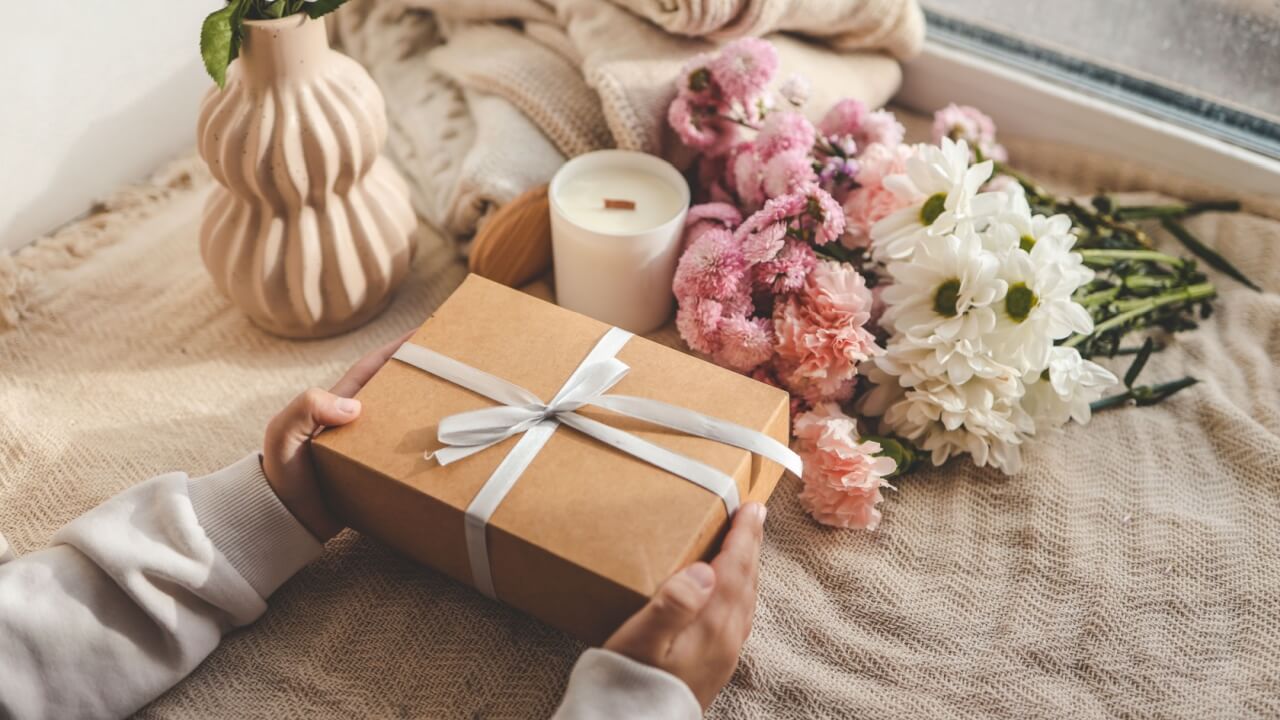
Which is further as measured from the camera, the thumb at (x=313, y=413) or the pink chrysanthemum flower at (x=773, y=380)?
the pink chrysanthemum flower at (x=773, y=380)

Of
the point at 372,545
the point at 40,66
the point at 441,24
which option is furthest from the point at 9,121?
the point at 372,545

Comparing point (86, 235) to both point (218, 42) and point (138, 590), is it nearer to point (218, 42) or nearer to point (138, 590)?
point (218, 42)

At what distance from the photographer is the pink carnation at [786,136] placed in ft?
2.99

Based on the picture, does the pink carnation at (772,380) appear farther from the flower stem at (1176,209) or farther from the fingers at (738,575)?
the flower stem at (1176,209)

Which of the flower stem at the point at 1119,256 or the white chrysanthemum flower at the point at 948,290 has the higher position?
the white chrysanthemum flower at the point at 948,290

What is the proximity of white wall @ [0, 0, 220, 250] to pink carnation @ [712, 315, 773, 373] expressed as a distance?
2.44 ft

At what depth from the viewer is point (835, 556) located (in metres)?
0.83

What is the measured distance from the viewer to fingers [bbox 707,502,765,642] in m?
0.67

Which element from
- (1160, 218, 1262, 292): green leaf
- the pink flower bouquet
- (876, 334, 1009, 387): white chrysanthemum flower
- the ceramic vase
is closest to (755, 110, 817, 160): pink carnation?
the pink flower bouquet

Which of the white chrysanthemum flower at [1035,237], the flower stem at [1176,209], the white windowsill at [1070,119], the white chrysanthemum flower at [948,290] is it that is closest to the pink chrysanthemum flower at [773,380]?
the white chrysanthemum flower at [948,290]

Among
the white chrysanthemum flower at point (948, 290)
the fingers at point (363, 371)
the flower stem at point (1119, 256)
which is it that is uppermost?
the white chrysanthemum flower at point (948, 290)

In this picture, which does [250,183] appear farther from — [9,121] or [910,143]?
[910,143]

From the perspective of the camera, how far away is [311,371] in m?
0.97

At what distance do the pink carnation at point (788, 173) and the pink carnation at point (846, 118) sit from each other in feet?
0.36
